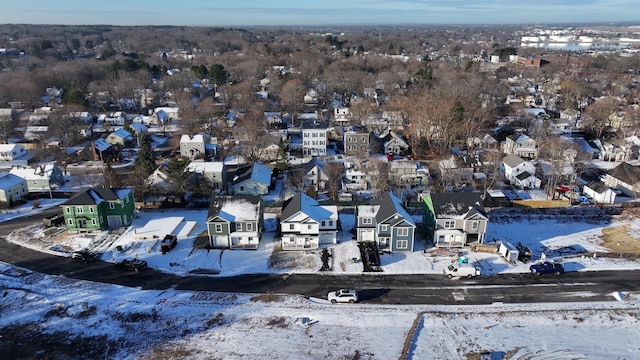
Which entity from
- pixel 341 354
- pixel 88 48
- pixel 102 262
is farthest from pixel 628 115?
pixel 88 48

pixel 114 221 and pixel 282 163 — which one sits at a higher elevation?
pixel 282 163

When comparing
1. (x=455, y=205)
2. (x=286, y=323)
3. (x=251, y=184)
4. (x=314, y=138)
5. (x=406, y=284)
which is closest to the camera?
(x=286, y=323)

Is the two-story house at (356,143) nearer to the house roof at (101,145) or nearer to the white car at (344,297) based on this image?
the house roof at (101,145)

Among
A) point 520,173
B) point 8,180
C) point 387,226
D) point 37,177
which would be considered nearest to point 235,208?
point 387,226

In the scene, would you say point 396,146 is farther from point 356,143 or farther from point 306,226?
point 306,226

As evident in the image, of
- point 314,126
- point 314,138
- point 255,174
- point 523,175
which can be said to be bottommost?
point 523,175

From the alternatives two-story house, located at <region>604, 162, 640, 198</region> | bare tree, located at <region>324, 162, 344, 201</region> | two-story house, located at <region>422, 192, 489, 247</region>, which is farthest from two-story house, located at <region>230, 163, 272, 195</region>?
two-story house, located at <region>604, 162, 640, 198</region>
